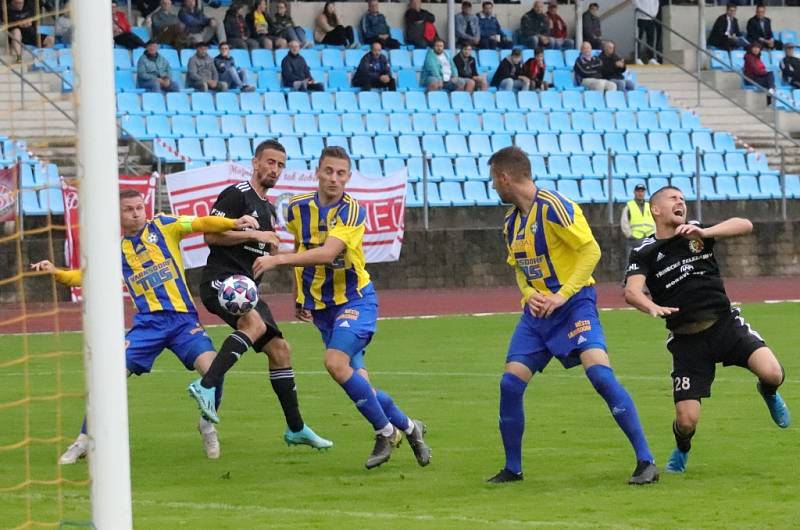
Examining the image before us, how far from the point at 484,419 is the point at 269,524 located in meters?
4.13

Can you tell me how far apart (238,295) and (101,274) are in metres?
4.06

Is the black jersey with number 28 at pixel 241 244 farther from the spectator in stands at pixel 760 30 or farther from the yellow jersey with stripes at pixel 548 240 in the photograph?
the spectator in stands at pixel 760 30

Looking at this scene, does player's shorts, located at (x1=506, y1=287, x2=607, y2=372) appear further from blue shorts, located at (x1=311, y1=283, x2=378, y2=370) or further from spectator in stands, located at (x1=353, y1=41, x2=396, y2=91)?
spectator in stands, located at (x1=353, y1=41, x2=396, y2=91)

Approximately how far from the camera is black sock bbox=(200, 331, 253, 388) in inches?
366

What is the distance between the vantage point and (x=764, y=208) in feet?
94.1

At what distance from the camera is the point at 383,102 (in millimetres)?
28438

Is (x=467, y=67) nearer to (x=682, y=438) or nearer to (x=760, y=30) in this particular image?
(x=760, y=30)

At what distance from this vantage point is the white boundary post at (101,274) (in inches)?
221

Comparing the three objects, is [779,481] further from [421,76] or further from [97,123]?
[421,76]

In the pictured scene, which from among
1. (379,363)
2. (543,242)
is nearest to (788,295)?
(379,363)

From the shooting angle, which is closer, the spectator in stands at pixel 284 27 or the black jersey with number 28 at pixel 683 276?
the black jersey with number 28 at pixel 683 276

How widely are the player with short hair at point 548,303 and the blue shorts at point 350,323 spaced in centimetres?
103

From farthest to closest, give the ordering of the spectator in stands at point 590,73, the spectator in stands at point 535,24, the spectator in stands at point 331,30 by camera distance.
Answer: the spectator in stands at point 535,24, the spectator in stands at point 590,73, the spectator in stands at point 331,30

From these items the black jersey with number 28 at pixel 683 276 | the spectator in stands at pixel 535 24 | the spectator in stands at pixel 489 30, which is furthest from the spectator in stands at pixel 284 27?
the black jersey with number 28 at pixel 683 276
